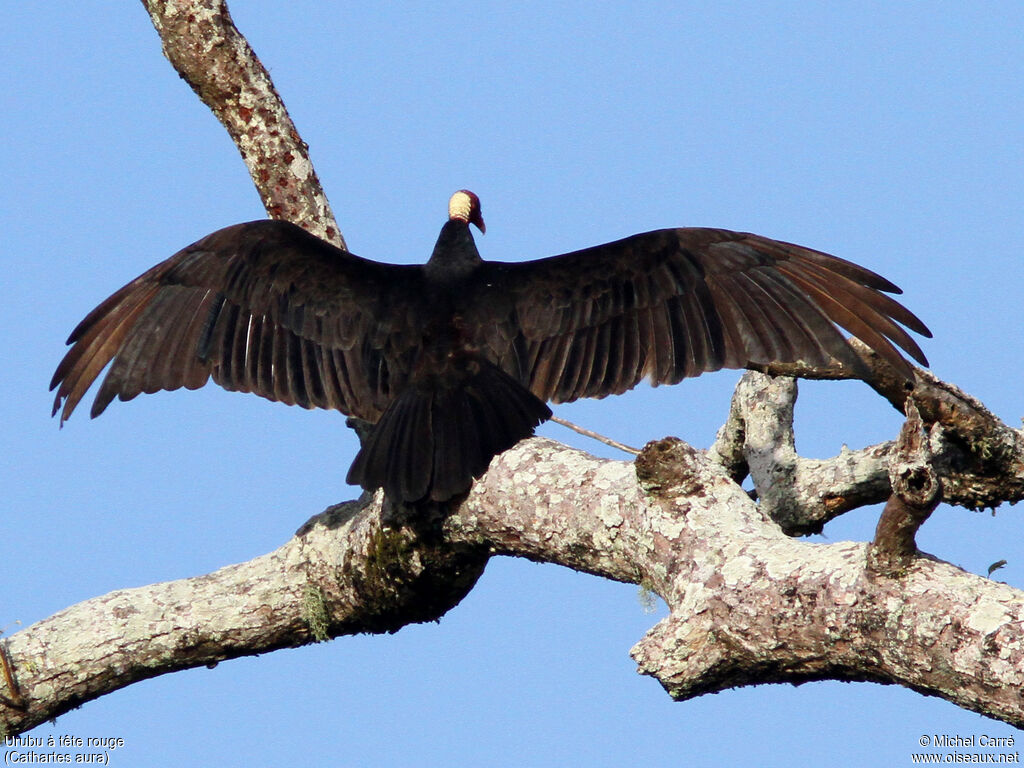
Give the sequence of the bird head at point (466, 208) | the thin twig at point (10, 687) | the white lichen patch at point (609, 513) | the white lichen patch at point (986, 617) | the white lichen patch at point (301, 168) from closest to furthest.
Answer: the white lichen patch at point (986, 617), the white lichen patch at point (609, 513), the thin twig at point (10, 687), the white lichen patch at point (301, 168), the bird head at point (466, 208)

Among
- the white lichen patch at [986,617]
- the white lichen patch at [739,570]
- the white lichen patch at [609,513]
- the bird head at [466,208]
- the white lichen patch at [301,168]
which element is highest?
the bird head at [466,208]

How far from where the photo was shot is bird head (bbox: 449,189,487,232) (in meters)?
4.81

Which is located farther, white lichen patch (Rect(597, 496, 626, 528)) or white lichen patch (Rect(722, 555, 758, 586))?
white lichen patch (Rect(597, 496, 626, 528))

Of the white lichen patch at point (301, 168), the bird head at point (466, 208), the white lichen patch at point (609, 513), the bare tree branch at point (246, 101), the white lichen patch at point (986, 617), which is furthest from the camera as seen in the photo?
the bird head at point (466, 208)

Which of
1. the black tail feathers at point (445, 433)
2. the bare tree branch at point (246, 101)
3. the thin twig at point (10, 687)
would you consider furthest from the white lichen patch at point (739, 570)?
the bare tree branch at point (246, 101)

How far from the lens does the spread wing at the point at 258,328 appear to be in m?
3.79

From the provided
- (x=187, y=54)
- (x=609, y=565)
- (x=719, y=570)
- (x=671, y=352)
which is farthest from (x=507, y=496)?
(x=187, y=54)

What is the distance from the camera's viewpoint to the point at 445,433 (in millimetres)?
3293

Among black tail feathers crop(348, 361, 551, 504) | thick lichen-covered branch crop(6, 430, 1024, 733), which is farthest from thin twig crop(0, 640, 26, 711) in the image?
black tail feathers crop(348, 361, 551, 504)

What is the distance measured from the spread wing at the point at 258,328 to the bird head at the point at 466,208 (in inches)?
32.6

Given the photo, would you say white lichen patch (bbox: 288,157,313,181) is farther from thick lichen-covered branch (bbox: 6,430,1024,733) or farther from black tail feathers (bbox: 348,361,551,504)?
thick lichen-covered branch (bbox: 6,430,1024,733)

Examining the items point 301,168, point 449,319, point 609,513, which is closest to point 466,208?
point 301,168

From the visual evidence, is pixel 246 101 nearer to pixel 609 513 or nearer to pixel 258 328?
pixel 258 328

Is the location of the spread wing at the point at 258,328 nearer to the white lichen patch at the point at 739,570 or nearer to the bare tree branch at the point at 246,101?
the bare tree branch at the point at 246,101
